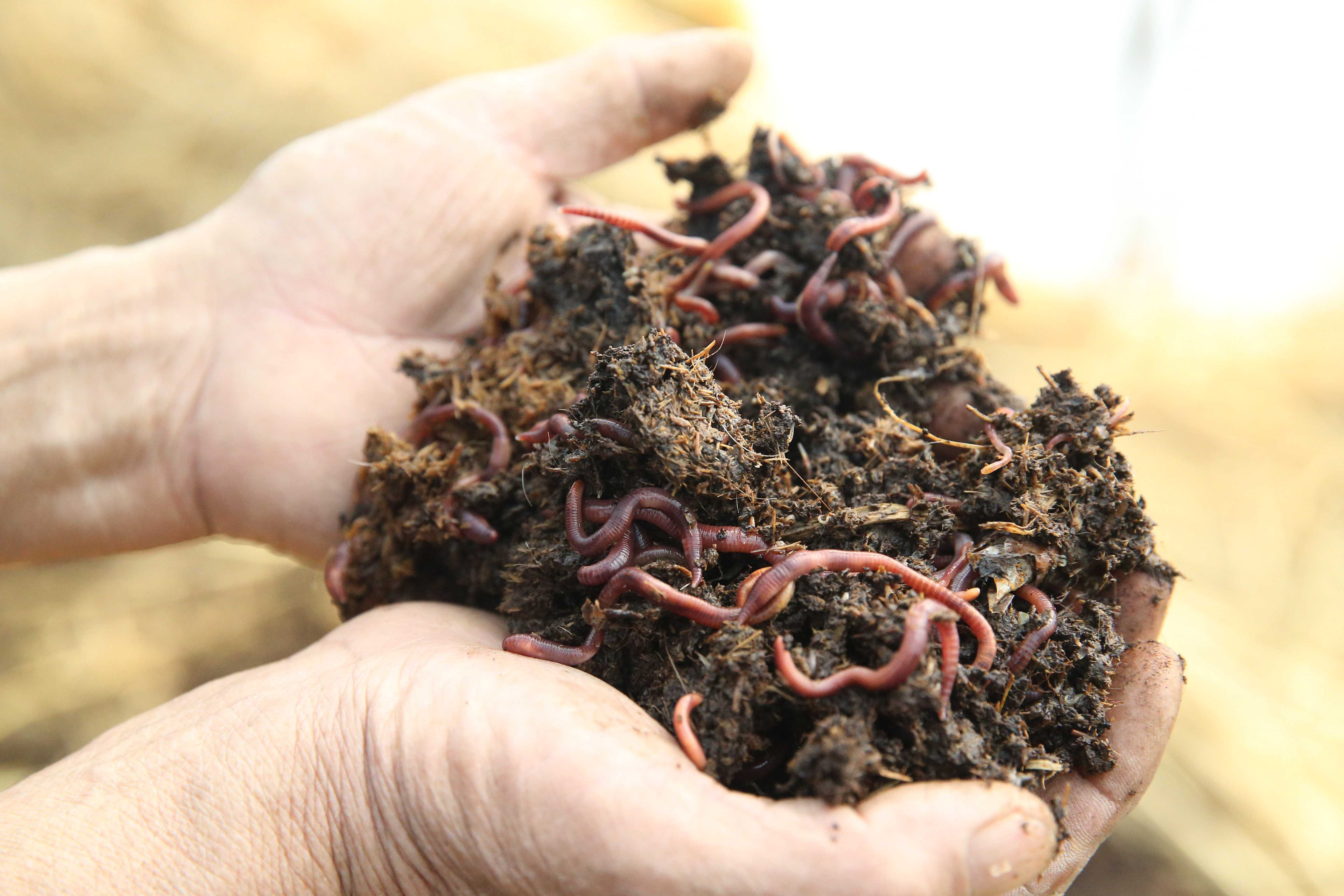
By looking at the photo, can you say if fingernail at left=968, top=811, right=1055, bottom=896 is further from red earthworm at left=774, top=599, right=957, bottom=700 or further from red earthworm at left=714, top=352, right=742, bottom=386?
red earthworm at left=714, top=352, right=742, bottom=386

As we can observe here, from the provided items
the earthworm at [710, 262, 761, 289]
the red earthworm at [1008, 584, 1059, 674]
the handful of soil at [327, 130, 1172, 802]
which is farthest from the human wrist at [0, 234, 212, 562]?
the red earthworm at [1008, 584, 1059, 674]

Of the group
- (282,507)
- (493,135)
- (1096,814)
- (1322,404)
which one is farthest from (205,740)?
(1322,404)

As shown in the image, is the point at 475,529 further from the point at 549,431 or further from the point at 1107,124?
the point at 1107,124

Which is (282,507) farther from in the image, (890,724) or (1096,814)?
(1096,814)

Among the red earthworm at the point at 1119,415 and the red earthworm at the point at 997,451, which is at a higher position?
the red earthworm at the point at 1119,415

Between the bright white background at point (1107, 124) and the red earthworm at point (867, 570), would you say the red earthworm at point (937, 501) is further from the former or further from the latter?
the bright white background at point (1107, 124)

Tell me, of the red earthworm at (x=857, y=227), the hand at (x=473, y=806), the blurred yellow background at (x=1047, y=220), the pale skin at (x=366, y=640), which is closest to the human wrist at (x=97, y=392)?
the pale skin at (x=366, y=640)
